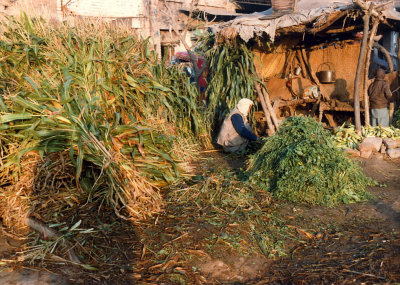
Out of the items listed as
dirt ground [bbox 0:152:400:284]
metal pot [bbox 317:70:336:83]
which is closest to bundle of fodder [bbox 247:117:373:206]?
dirt ground [bbox 0:152:400:284]

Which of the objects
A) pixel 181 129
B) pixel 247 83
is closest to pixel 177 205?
pixel 181 129

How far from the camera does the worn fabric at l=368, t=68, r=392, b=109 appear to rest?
6570mm

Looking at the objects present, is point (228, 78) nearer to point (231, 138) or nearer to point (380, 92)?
point (231, 138)

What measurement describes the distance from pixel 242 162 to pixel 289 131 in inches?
55.3

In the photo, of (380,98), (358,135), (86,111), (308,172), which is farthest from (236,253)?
(380,98)

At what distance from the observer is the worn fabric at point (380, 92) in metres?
6.57

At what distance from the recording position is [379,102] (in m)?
6.64

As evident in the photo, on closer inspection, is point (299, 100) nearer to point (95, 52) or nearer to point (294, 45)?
point (294, 45)

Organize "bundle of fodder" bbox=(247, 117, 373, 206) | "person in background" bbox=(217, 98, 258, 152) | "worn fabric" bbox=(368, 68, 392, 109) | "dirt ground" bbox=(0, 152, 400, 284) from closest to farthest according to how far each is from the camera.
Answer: "dirt ground" bbox=(0, 152, 400, 284)
"bundle of fodder" bbox=(247, 117, 373, 206)
"person in background" bbox=(217, 98, 258, 152)
"worn fabric" bbox=(368, 68, 392, 109)

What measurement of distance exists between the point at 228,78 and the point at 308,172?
3.60m

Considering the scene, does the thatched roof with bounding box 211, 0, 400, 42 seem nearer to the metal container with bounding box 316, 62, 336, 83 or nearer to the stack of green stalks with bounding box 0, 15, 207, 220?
the metal container with bounding box 316, 62, 336, 83

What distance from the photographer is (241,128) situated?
568cm

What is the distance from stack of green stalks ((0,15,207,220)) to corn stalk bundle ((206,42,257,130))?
6.96 ft

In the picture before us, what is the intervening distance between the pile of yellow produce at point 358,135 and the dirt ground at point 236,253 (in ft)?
7.99
